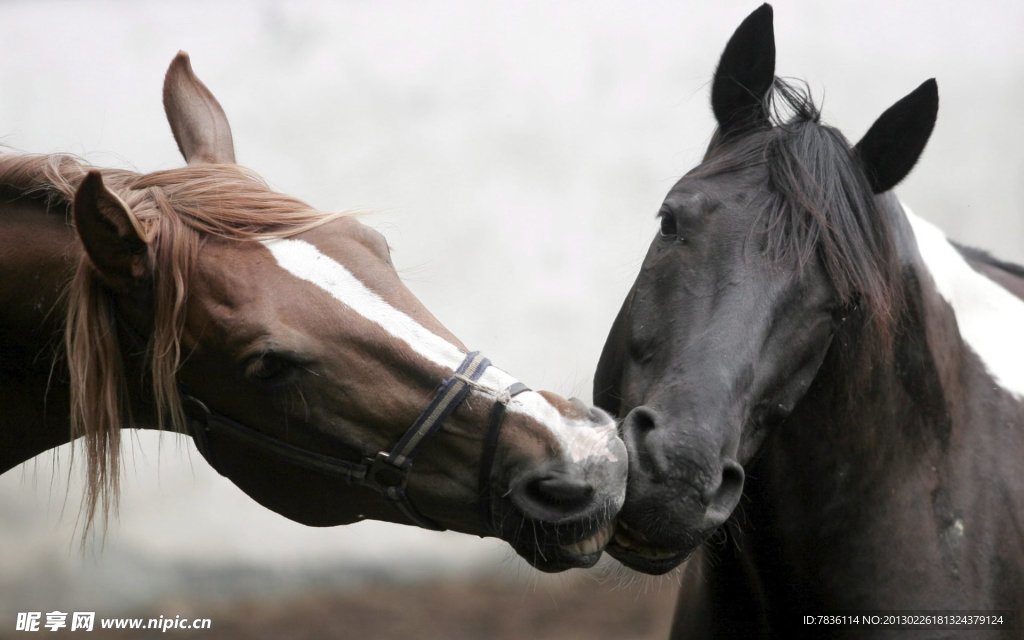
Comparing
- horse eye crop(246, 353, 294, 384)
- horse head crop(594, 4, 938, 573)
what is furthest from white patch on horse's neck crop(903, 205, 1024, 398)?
horse eye crop(246, 353, 294, 384)

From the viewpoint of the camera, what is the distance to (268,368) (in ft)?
5.54

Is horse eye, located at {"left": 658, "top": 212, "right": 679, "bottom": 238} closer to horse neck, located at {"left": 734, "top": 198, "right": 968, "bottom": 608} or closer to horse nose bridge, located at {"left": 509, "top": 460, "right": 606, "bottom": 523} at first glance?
horse neck, located at {"left": 734, "top": 198, "right": 968, "bottom": 608}

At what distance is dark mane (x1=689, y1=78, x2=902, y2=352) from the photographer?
6.49 ft

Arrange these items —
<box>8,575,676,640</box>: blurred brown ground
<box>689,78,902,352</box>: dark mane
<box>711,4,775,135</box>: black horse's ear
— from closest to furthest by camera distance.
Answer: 1. <box>689,78,902,352</box>: dark mane
2. <box>711,4,775,135</box>: black horse's ear
3. <box>8,575,676,640</box>: blurred brown ground

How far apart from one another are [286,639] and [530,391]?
3546 millimetres

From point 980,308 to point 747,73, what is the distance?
0.86 metres

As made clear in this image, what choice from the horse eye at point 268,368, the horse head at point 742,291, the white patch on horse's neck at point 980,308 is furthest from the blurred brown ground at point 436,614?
the horse eye at point 268,368

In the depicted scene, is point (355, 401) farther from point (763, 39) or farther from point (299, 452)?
point (763, 39)

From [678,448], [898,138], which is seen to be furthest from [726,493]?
[898,138]

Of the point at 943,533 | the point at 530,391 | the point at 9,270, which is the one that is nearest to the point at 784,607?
the point at 943,533

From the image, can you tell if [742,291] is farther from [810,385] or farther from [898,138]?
[898,138]

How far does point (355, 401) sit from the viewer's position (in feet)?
5.59

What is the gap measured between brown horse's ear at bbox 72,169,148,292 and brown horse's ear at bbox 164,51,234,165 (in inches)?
17.4

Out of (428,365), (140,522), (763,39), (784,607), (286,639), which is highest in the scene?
(763,39)
